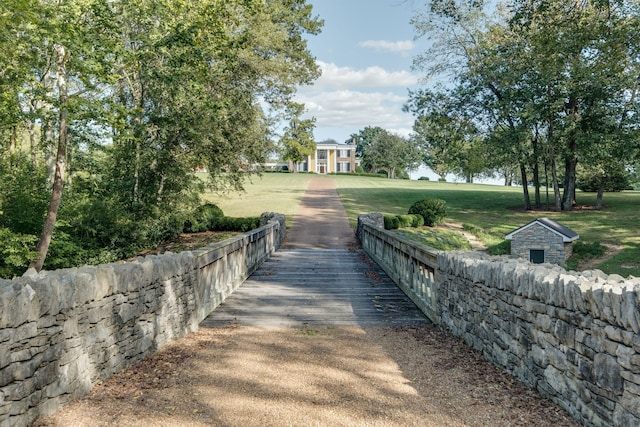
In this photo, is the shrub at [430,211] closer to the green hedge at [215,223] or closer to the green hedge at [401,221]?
the green hedge at [401,221]

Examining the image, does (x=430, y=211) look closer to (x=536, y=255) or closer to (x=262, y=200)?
(x=536, y=255)

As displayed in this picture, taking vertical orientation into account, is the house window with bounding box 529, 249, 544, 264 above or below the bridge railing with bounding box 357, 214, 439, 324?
below

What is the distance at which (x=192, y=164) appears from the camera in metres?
19.7

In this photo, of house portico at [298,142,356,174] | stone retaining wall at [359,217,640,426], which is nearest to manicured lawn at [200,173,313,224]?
stone retaining wall at [359,217,640,426]

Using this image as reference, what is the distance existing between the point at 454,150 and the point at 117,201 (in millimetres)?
23183

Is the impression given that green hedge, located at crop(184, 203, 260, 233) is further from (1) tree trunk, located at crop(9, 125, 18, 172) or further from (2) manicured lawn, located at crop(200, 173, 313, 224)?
(1) tree trunk, located at crop(9, 125, 18, 172)

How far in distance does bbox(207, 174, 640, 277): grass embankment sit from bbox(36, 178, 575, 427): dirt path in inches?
645

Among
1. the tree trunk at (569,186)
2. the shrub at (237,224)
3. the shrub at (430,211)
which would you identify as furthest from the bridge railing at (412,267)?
the tree trunk at (569,186)

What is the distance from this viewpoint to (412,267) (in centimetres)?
940

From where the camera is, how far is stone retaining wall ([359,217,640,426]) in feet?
11.0

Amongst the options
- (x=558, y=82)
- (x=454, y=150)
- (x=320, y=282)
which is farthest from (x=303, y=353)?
(x=454, y=150)

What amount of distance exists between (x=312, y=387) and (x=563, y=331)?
247 cm

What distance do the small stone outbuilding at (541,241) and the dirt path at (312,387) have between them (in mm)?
16635

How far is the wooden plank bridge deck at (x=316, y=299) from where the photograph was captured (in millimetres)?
7992
